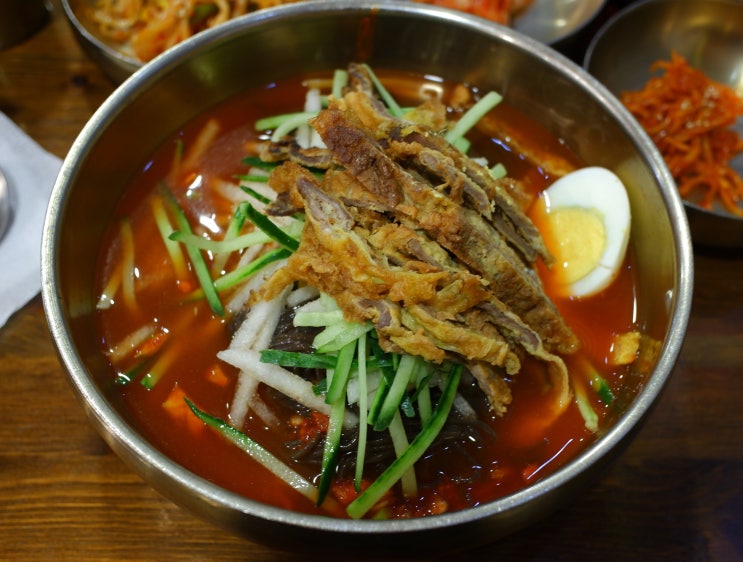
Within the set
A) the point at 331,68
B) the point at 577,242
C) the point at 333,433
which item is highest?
the point at 331,68

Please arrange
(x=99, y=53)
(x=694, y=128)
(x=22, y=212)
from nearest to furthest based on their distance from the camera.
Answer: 1. (x=22, y=212)
2. (x=99, y=53)
3. (x=694, y=128)

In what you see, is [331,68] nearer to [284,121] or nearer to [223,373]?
[284,121]

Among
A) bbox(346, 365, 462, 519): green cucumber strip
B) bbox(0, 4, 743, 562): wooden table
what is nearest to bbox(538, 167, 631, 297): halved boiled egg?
bbox(0, 4, 743, 562): wooden table

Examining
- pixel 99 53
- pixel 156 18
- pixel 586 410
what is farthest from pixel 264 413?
pixel 156 18

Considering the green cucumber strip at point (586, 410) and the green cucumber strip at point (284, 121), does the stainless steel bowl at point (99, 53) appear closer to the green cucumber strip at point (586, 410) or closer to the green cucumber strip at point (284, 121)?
the green cucumber strip at point (284, 121)

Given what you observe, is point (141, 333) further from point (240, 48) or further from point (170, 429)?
point (240, 48)

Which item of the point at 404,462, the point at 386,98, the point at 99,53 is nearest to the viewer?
the point at 404,462

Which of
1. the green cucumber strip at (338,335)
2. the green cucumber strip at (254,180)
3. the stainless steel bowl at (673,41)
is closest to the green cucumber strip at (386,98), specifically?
the green cucumber strip at (254,180)
